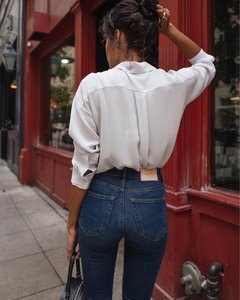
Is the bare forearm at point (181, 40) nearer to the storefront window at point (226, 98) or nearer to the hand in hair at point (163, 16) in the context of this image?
the hand in hair at point (163, 16)

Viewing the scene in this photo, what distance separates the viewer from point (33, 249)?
3906 mm

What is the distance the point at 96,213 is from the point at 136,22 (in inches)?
33.2

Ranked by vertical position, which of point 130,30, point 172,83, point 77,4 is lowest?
point 172,83

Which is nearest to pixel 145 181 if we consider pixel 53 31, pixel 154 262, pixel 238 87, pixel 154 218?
pixel 154 218

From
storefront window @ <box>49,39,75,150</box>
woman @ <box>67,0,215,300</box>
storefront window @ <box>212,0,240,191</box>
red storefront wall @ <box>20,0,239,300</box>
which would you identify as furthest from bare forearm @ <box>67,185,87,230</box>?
storefront window @ <box>49,39,75,150</box>

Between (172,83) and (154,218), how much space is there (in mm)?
611

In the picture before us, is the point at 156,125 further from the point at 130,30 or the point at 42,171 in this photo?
the point at 42,171

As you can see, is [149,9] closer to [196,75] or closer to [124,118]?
[196,75]

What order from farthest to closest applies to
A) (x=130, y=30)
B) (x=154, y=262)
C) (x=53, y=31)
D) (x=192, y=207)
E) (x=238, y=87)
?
1. (x=53, y=31)
2. (x=238, y=87)
3. (x=192, y=207)
4. (x=154, y=262)
5. (x=130, y=30)

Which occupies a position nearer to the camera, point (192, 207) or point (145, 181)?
point (145, 181)

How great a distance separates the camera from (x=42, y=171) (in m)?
7.09

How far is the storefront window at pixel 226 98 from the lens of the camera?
2.74m

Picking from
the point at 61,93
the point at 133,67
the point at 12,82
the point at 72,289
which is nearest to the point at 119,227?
the point at 72,289

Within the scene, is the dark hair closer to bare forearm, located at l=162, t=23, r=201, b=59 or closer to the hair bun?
the hair bun
